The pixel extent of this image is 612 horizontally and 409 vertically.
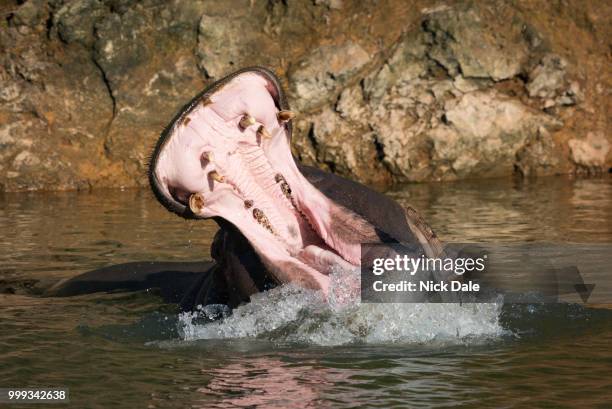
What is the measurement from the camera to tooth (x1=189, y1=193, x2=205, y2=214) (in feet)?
13.2

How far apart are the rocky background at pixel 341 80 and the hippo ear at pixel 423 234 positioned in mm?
10088

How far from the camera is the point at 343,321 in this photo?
465 cm

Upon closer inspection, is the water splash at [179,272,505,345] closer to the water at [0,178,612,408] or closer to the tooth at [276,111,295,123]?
the water at [0,178,612,408]

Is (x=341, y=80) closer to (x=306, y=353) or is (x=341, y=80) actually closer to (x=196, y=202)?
(x=306, y=353)

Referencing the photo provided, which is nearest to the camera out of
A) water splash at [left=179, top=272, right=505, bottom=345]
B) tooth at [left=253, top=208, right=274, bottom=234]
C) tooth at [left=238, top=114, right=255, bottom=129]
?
tooth at [left=238, top=114, right=255, bottom=129]

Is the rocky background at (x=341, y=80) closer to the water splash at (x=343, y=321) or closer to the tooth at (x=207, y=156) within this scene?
the water splash at (x=343, y=321)

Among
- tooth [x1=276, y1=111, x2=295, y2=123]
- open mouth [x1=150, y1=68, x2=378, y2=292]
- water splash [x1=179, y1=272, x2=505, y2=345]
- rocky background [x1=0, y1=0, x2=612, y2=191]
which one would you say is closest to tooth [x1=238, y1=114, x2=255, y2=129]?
open mouth [x1=150, y1=68, x2=378, y2=292]

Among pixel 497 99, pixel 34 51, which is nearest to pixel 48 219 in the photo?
pixel 34 51

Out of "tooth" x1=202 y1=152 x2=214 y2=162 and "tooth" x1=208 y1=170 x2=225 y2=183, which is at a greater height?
"tooth" x1=202 y1=152 x2=214 y2=162

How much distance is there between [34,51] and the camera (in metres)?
16.1

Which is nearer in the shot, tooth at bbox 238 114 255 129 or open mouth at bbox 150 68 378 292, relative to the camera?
open mouth at bbox 150 68 378 292

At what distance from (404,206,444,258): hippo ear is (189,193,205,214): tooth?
1072 mm

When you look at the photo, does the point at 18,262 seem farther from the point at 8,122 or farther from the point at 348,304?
the point at 8,122

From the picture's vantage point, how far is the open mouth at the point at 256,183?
158 inches
